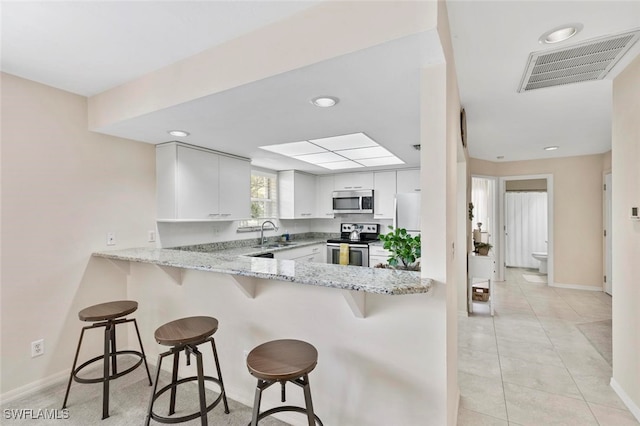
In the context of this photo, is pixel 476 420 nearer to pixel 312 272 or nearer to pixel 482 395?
pixel 482 395

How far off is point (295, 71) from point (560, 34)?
5.06ft

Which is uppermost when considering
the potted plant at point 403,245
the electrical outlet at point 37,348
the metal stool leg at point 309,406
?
the potted plant at point 403,245

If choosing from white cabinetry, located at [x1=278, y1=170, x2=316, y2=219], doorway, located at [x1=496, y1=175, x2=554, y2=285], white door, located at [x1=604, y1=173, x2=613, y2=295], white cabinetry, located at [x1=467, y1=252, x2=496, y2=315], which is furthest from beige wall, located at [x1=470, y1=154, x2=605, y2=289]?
white cabinetry, located at [x1=278, y1=170, x2=316, y2=219]

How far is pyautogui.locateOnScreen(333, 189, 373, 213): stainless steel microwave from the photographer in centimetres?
519

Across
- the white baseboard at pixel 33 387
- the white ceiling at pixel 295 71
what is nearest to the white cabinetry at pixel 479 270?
the white ceiling at pixel 295 71

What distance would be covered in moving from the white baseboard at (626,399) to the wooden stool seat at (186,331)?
9.31ft

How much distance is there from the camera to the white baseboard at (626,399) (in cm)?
199

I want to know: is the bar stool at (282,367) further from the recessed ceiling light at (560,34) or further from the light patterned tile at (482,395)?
the recessed ceiling light at (560,34)

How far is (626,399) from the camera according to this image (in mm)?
2129

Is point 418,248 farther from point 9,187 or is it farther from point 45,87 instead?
point 45,87

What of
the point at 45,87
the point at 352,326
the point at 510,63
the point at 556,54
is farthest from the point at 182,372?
the point at 556,54

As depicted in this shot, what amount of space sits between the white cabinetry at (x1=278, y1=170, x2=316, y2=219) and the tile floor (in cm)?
296

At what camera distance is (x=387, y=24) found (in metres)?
1.35

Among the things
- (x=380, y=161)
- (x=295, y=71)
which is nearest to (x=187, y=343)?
(x=295, y=71)
